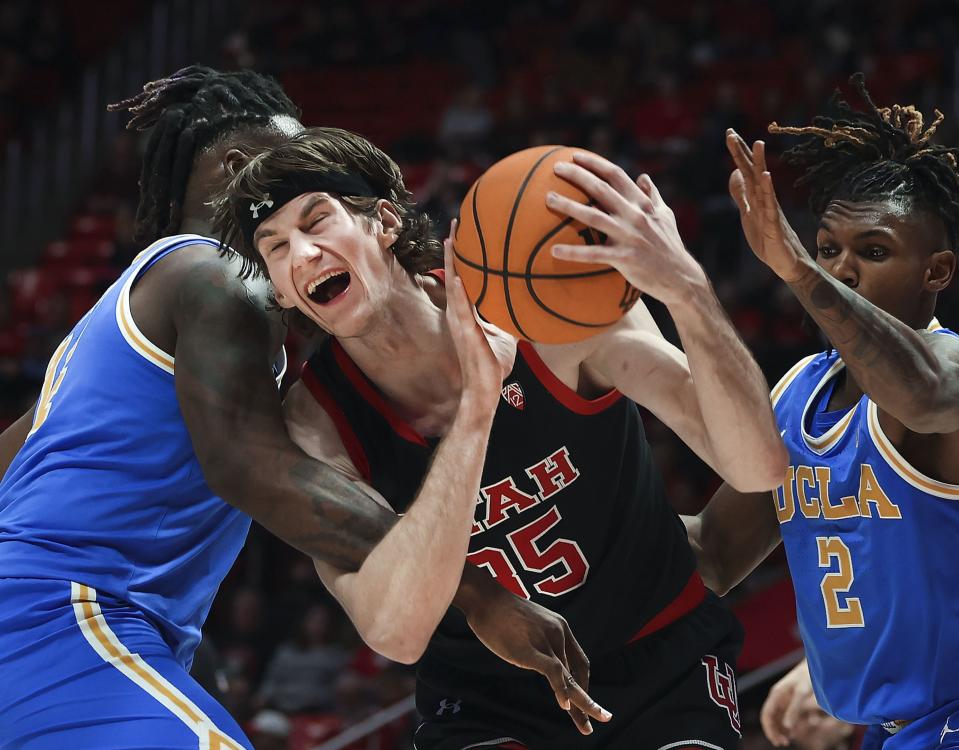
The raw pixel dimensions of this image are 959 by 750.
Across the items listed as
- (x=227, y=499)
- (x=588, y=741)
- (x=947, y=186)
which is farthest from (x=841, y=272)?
(x=227, y=499)

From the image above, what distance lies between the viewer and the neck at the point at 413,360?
3.40m

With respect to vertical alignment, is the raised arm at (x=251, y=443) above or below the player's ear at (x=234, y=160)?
below

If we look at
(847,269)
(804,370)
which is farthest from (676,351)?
(804,370)

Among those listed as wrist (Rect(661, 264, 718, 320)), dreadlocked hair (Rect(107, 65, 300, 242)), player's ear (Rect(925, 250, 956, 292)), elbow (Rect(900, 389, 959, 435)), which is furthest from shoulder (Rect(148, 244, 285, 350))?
player's ear (Rect(925, 250, 956, 292))

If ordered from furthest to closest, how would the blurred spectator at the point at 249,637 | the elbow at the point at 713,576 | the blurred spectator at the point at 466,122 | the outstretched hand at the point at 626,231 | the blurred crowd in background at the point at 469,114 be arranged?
the blurred spectator at the point at 466,122, the blurred spectator at the point at 249,637, the blurred crowd in background at the point at 469,114, the elbow at the point at 713,576, the outstretched hand at the point at 626,231

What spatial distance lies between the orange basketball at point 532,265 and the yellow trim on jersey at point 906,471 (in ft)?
3.07

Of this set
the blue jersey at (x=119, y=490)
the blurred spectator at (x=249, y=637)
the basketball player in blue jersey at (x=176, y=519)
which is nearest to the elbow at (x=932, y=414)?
the basketball player in blue jersey at (x=176, y=519)

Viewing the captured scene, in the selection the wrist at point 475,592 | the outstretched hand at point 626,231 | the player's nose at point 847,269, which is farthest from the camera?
the player's nose at point 847,269

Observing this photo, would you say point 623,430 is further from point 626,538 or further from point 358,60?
point 358,60

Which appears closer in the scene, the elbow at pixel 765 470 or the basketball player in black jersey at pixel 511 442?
the elbow at pixel 765 470

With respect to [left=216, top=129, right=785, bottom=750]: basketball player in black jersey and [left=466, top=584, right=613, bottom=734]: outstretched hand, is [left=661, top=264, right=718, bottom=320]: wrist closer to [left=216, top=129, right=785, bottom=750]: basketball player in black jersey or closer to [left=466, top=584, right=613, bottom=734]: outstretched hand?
[left=216, top=129, right=785, bottom=750]: basketball player in black jersey

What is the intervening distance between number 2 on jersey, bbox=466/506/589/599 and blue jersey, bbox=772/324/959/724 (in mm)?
724

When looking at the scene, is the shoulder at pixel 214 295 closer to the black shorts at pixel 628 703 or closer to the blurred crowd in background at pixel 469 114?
the black shorts at pixel 628 703

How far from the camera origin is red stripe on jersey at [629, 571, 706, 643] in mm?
3466
